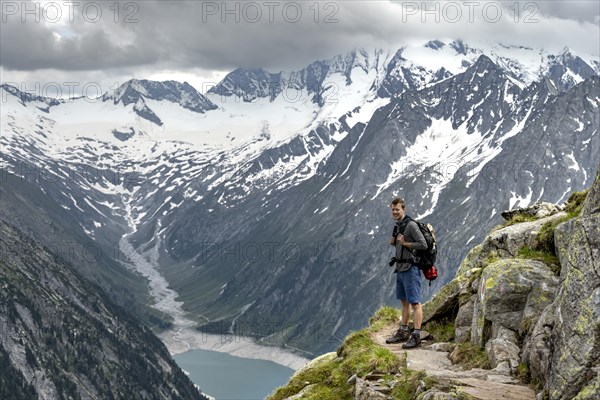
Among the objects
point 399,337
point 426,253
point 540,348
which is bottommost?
point 399,337

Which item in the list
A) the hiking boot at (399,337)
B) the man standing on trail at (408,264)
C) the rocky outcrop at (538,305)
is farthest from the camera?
the hiking boot at (399,337)

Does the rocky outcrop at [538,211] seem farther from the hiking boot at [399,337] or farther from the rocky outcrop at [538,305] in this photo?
the hiking boot at [399,337]

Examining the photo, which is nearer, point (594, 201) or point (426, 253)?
point (594, 201)

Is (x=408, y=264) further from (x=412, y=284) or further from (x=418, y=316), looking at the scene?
(x=418, y=316)

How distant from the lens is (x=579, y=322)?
42.1ft

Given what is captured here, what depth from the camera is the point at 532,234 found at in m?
22.9

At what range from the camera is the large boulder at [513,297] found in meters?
18.5

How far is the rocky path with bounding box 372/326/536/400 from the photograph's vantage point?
47.8ft

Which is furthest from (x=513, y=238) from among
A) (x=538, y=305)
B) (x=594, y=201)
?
(x=594, y=201)

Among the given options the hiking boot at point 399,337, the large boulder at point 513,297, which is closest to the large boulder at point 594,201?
the large boulder at point 513,297

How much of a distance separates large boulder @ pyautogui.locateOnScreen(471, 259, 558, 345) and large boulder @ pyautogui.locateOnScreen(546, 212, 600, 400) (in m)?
4.09

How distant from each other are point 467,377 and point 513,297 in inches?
155

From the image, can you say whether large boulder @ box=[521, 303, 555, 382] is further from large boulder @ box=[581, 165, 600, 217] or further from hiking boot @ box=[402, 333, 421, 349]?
hiking boot @ box=[402, 333, 421, 349]

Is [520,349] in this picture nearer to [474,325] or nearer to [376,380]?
[474,325]
